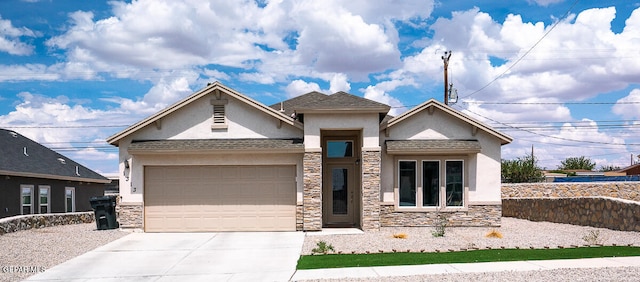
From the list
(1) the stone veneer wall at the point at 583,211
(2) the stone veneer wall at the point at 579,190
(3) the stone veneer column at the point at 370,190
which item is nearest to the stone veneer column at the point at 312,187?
(3) the stone veneer column at the point at 370,190

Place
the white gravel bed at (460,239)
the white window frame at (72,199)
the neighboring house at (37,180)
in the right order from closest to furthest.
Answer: the white gravel bed at (460,239)
the neighboring house at (37,180)
the white window frame at (72,199)

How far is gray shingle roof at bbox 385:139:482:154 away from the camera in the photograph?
18734 mm

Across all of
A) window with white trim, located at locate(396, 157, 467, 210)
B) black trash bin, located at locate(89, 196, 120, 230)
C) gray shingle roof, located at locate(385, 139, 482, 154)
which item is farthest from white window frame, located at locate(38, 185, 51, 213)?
window with white trim, located at locate(396, 157, 467, 210)

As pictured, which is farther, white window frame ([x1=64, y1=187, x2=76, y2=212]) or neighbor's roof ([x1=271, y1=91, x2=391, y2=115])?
white window frame ([x1=64, y1=187, x2=76, y2=212])

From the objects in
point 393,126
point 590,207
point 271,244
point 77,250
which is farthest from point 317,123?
point 590,207

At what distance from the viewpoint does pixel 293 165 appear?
18625 millimetres

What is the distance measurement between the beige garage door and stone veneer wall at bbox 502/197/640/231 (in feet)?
31.3

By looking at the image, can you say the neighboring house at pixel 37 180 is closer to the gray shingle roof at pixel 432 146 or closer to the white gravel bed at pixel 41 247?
the white gravel bed at pixel 41 247

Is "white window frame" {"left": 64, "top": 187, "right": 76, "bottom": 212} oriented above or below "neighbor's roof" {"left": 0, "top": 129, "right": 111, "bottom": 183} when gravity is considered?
below

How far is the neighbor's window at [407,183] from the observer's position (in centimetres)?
1933

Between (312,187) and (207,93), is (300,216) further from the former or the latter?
(207,93)

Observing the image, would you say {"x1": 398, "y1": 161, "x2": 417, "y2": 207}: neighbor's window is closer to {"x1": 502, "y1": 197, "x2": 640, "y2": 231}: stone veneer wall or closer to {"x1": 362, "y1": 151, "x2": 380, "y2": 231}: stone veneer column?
{"x1": 362, "y1": 151, "x2": 380, "y2": 231}: stone veneer column

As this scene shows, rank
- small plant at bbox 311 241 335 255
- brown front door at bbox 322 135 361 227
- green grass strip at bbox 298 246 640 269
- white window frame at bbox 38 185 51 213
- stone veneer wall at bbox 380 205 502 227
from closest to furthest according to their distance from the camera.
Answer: green grass strip at bbox 298 246 640 269 < small plant at bbox 311 241 335 255 < stone veneer wall at bbox 380 205 502 227 < brown front door at bbox 322 135 361 227 < white window frame at bbox 38 185 51 213

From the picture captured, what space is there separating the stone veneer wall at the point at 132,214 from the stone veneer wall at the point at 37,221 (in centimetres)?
319
